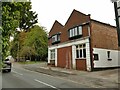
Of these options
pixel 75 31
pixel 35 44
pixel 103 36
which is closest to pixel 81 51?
pixel 75 31

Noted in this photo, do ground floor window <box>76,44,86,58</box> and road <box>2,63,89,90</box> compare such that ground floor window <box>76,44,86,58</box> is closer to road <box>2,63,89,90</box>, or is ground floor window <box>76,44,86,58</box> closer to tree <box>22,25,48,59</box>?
road <box>2,63,89,90</box>

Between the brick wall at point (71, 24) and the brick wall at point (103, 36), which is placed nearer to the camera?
the brick wall at point (103, 36)

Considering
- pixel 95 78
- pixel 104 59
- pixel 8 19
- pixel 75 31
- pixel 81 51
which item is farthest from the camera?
pixel 75 31

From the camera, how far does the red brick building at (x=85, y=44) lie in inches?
1031

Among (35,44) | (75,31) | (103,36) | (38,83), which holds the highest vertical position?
(75,31)

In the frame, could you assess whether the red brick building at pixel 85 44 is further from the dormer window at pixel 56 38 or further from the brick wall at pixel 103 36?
the dormer window at pixel 56 38

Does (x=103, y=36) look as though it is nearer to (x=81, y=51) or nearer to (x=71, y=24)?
(x=81, y=51)

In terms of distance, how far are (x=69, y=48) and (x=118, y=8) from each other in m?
18.5

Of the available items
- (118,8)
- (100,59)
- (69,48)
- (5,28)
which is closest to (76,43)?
(69,48)

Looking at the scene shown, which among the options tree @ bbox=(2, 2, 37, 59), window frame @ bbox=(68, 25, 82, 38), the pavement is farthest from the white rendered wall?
tree @ bbox=(2, 2, 37, 59)

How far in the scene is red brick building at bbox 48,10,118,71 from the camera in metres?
26.2

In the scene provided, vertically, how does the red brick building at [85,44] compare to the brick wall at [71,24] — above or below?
below

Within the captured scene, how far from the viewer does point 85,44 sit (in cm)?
2672

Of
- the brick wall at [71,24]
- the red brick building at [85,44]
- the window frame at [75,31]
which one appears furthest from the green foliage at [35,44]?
the window frame at [75,31]
